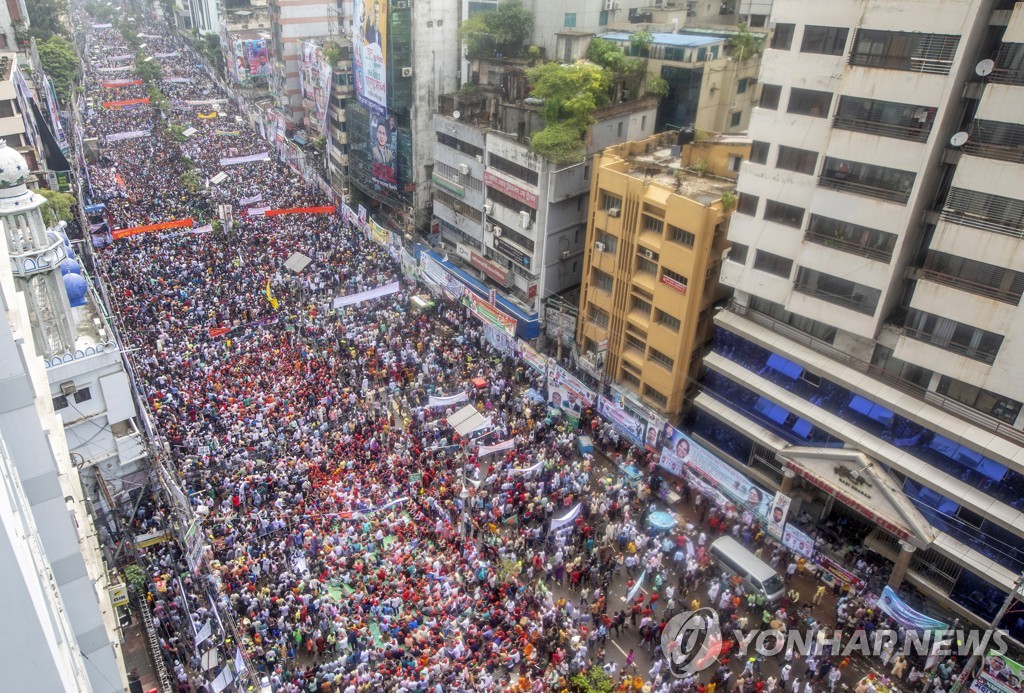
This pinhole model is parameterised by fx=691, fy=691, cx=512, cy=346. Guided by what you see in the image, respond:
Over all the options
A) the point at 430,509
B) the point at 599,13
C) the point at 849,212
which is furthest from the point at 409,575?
the point at 599,13

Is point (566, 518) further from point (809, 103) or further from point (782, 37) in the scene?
point (782, 37)

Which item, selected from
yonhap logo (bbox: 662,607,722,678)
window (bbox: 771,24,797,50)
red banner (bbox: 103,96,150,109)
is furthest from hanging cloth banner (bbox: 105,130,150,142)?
yonhap logo (bbox: 662,607,722,678)

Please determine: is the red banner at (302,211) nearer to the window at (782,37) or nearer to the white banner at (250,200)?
the white banner at (250,200)

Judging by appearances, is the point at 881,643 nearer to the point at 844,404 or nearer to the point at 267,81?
the point at 844,404

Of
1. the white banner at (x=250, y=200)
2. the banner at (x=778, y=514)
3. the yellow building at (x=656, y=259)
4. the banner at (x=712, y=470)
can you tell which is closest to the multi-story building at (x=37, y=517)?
the banner at (x=712, y=470)

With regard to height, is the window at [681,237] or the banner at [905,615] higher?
the window at [681,237]

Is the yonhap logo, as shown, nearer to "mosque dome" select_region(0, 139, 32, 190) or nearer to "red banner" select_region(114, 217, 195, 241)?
"mosque dome" select_region(0, 139, 32, 190)

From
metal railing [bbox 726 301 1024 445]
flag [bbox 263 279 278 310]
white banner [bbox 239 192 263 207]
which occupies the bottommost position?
flag [bbox 263 279 278 310]
